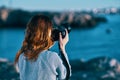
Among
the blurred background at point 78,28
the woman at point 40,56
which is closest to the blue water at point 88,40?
the blurred background at point 78,28

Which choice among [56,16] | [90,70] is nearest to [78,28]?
[56,16]

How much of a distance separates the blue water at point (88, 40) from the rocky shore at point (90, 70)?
7343 millimetres

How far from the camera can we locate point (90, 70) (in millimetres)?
9875

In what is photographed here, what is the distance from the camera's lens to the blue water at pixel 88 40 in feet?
64.8

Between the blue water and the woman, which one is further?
the blue water

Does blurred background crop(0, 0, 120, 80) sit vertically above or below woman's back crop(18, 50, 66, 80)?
below

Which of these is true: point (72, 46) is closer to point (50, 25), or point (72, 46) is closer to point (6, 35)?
point (6, 35)

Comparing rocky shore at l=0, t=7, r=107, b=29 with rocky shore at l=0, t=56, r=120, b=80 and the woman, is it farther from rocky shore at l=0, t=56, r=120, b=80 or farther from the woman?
the woman

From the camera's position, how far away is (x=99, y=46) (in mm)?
22312

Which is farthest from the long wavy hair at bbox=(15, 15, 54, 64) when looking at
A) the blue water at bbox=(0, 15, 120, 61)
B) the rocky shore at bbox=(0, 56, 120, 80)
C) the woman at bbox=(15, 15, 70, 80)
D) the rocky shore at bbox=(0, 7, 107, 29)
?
the rocky shore at bbox=(0, 7, 107, 29)

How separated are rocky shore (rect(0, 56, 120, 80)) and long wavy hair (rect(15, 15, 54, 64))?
4.81m

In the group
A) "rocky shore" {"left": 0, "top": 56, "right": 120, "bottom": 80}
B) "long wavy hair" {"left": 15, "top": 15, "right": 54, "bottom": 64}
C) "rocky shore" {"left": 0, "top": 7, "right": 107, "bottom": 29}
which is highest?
"long wavy hair" {"left": 15, "top": 15, "right": 54, "bottom": 64}

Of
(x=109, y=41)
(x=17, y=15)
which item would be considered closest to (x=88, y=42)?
(x=109, y=41)

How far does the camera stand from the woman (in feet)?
10.2
